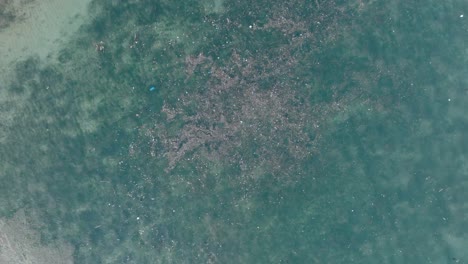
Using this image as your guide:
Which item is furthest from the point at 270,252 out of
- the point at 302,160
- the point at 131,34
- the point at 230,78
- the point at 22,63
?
the point at 22,63

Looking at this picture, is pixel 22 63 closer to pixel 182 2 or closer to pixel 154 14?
pixel 154 14

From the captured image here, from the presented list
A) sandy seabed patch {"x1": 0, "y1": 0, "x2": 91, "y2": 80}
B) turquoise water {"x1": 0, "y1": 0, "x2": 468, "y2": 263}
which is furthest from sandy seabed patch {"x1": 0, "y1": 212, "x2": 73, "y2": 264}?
sandy seabed patch {"x1": 0, "y1": 0, "x2": 91, "y2": 80}

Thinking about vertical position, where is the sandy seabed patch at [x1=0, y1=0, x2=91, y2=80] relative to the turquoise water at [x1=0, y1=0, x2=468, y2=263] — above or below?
above

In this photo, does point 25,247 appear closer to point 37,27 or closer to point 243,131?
point 37,27

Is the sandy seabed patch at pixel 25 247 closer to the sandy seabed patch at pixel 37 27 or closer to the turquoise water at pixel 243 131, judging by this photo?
the turquoise water at pixel 243 131

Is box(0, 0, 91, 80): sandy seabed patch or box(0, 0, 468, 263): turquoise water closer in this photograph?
box(0, 0, 91, 80): sandy seabed patch

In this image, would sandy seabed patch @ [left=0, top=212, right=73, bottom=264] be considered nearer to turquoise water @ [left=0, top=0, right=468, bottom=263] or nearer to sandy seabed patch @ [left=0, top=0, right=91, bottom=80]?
turquoise water @ [left=0, top=0, right=468, bottom=263]

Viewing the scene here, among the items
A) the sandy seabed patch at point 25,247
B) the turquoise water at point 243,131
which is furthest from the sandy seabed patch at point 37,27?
the sandy seabed patch at point 25,247
